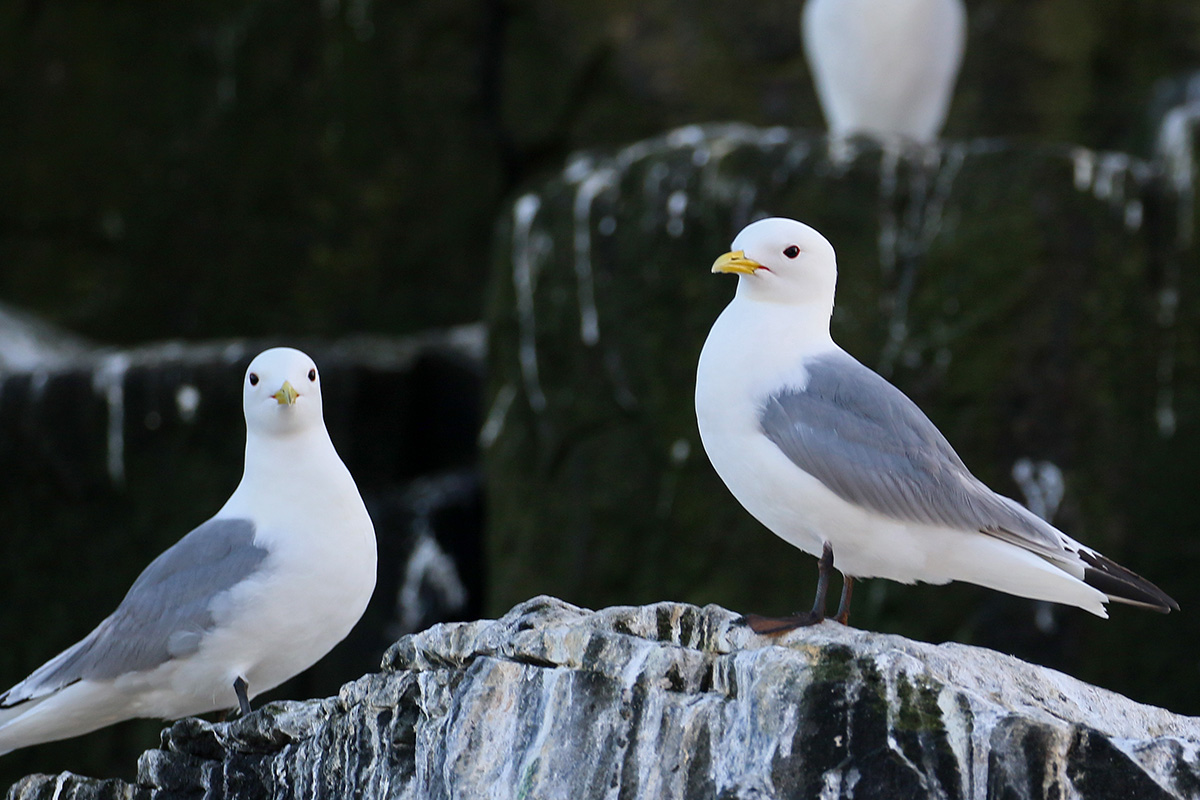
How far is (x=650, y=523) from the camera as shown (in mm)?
6305

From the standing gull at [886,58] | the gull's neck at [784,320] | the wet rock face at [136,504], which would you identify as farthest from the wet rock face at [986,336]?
the gull's neck at [784,320]

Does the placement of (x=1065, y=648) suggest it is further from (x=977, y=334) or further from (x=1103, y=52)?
(x=1103, y=52)

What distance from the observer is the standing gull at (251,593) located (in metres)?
3.58

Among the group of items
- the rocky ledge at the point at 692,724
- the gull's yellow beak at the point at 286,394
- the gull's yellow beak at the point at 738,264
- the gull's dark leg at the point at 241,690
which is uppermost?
the gull's yellow beak at the point at 738,264

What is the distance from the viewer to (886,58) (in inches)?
281

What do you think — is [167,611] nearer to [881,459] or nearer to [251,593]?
[251,593]

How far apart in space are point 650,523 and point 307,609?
2.86 metres

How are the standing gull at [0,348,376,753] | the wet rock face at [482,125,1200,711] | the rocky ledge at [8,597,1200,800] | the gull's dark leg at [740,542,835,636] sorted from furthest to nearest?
1. the wet rock face at [482,125,1200,711]
2. the standing gull at [0,348,376,753]
3. the gull's dark leg at [740,542,835,636]
4. the rocky ledge at [8,597,1200,800]

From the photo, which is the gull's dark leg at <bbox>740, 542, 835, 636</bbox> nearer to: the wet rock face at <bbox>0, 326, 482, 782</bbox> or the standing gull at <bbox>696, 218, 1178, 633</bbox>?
the standing gull at <bbox>696, 218, 1178, 633</bbox>

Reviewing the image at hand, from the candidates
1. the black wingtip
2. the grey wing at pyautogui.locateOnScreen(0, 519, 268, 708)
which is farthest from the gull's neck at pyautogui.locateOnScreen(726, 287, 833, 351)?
the grey wing at pyautogui.locateOnScreen(0, 519, 268, 708)

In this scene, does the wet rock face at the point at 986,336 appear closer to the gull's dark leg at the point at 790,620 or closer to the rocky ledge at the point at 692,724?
the rocky ledge at the point at 692,724

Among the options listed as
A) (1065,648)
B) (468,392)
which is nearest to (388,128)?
(468,392)

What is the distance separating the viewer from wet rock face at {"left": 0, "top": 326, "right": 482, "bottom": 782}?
7.04 meters

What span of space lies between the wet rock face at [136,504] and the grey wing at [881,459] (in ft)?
13.4
